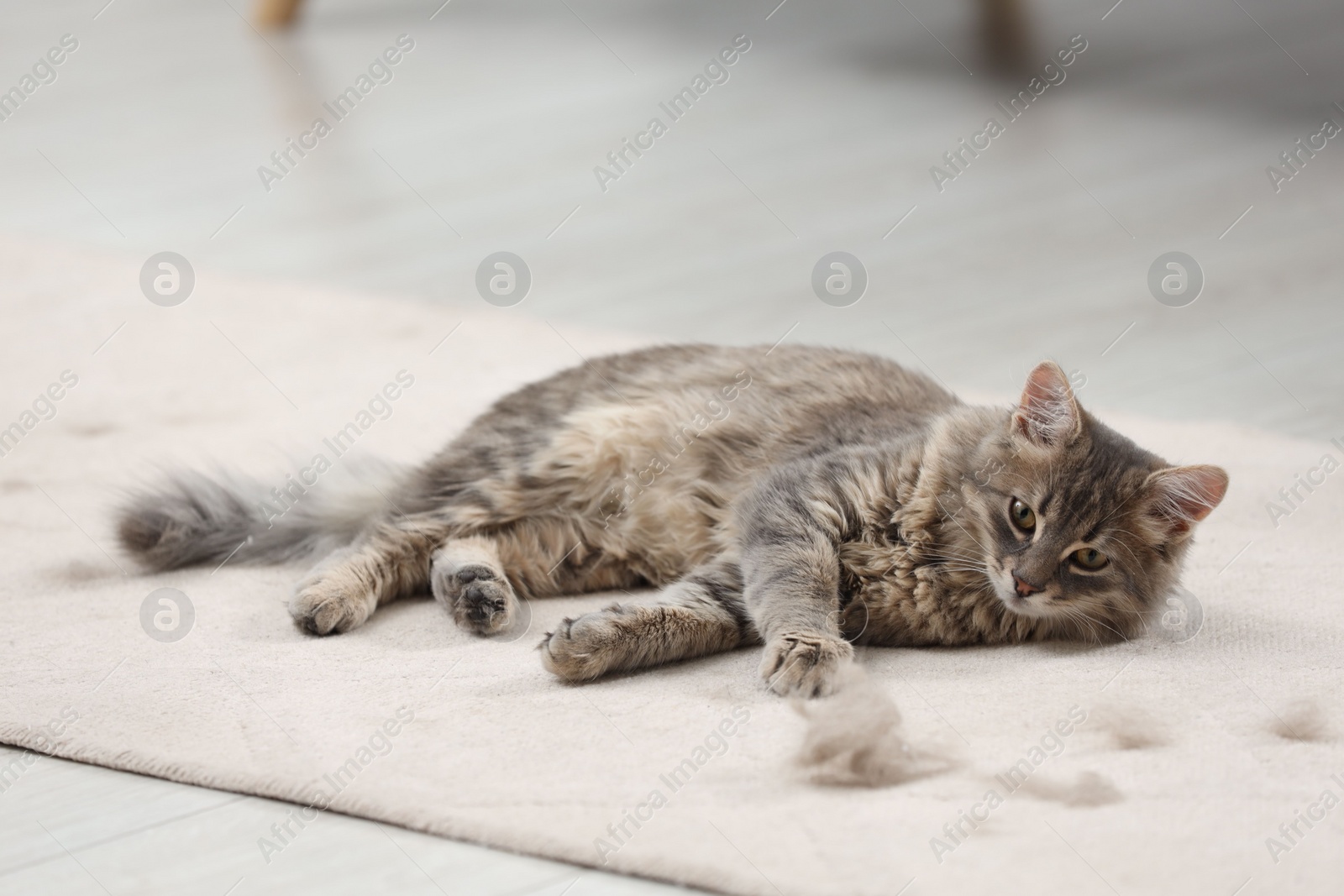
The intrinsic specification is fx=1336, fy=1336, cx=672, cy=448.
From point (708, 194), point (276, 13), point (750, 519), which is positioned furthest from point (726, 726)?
point (276, 13)

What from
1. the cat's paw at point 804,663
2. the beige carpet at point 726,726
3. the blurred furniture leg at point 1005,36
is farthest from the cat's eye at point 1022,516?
the blurred furniture leg at point 1005,36

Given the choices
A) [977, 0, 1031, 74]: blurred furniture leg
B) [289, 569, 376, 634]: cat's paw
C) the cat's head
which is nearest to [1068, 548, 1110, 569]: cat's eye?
the cat's head

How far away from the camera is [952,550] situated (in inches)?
93.9

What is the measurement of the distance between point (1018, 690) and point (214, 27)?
28.1 ft

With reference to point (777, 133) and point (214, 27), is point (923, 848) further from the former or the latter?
point (214, 27)

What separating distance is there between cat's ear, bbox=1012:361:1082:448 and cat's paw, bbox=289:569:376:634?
128 cm

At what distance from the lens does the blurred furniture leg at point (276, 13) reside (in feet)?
28.1

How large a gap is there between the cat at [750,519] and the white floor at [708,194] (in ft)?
2.24

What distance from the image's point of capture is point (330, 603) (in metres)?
2.52

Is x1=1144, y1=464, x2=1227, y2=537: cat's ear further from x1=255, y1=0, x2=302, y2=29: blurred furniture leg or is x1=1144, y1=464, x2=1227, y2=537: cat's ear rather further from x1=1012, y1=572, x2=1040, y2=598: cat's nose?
x1=255, y1=0, x2=302, y2=29: blurred furniture leg

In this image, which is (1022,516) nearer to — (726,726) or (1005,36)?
(726,726)

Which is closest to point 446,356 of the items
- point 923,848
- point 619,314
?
point 619,314

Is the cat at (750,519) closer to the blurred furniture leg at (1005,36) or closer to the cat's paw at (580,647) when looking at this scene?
the cat's paw at (580,647)

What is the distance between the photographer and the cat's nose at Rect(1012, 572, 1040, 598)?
226 cm
